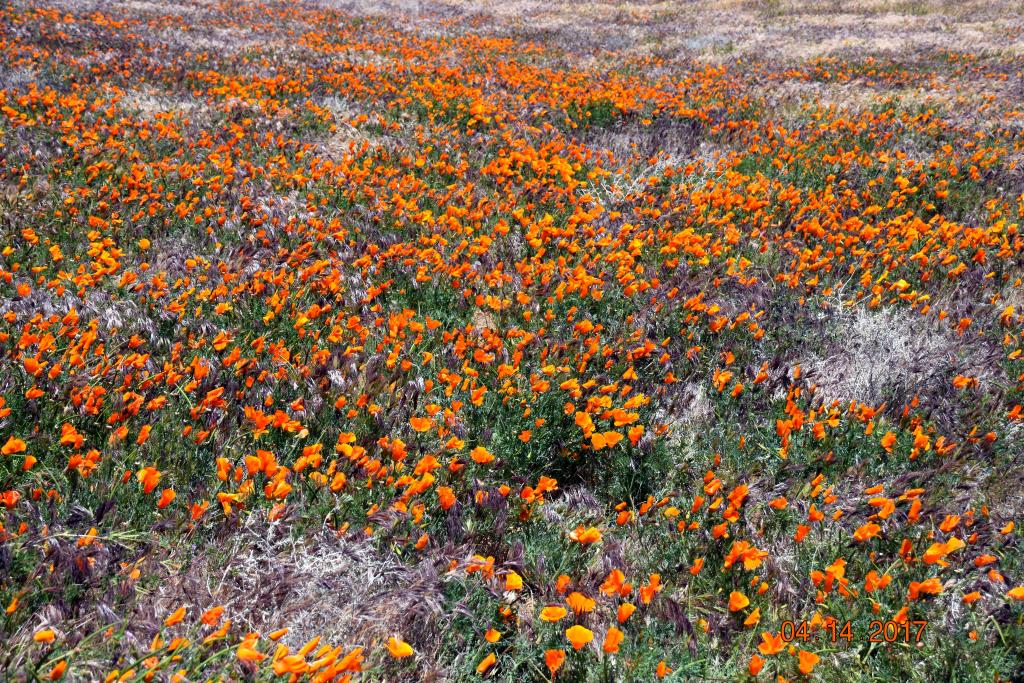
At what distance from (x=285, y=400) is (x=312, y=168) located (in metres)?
3.90

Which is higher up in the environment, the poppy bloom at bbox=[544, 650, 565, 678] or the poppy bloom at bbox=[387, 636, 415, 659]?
the poppy bloom at bbox=[387, 636, 415, 659]

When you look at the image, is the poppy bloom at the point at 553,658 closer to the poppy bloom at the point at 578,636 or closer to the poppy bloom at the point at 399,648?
the poppy bloom at the point at 578,636

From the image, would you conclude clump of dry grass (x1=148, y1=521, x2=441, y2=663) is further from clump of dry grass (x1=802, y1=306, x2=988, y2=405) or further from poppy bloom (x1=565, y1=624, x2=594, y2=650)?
clump of dry grass (x1=802, y1=306, x2=988, y2=405)

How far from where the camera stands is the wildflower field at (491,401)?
254 centimetres

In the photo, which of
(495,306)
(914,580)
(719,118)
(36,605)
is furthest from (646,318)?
(719,118)

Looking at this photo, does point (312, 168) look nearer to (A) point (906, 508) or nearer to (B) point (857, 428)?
(B) point (857, 428)

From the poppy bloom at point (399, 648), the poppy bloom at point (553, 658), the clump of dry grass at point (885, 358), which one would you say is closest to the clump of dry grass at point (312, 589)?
the poppy bloom at point (399, 648)

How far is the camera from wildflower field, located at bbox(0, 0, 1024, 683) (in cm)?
254

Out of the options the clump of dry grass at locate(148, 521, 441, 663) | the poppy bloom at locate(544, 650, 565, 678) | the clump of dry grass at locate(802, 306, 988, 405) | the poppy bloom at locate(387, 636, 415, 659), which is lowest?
the poppy bloom at locate(544, 650, 565, 678)

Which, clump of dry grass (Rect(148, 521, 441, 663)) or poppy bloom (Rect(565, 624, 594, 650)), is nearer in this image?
poppy bloom (Rect(565, 624, 594, 650))

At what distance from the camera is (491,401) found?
12.3 ft

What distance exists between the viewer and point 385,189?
6.52 metres

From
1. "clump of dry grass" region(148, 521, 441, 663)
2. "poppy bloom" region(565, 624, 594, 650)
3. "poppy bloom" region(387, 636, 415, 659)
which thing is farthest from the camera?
"clump of dry grass" region(148, 521, 441, 663)

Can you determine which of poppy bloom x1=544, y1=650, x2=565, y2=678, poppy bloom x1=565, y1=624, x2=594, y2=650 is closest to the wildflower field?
poppy bloom x1=544, y1=650, x2=565, y2=678
